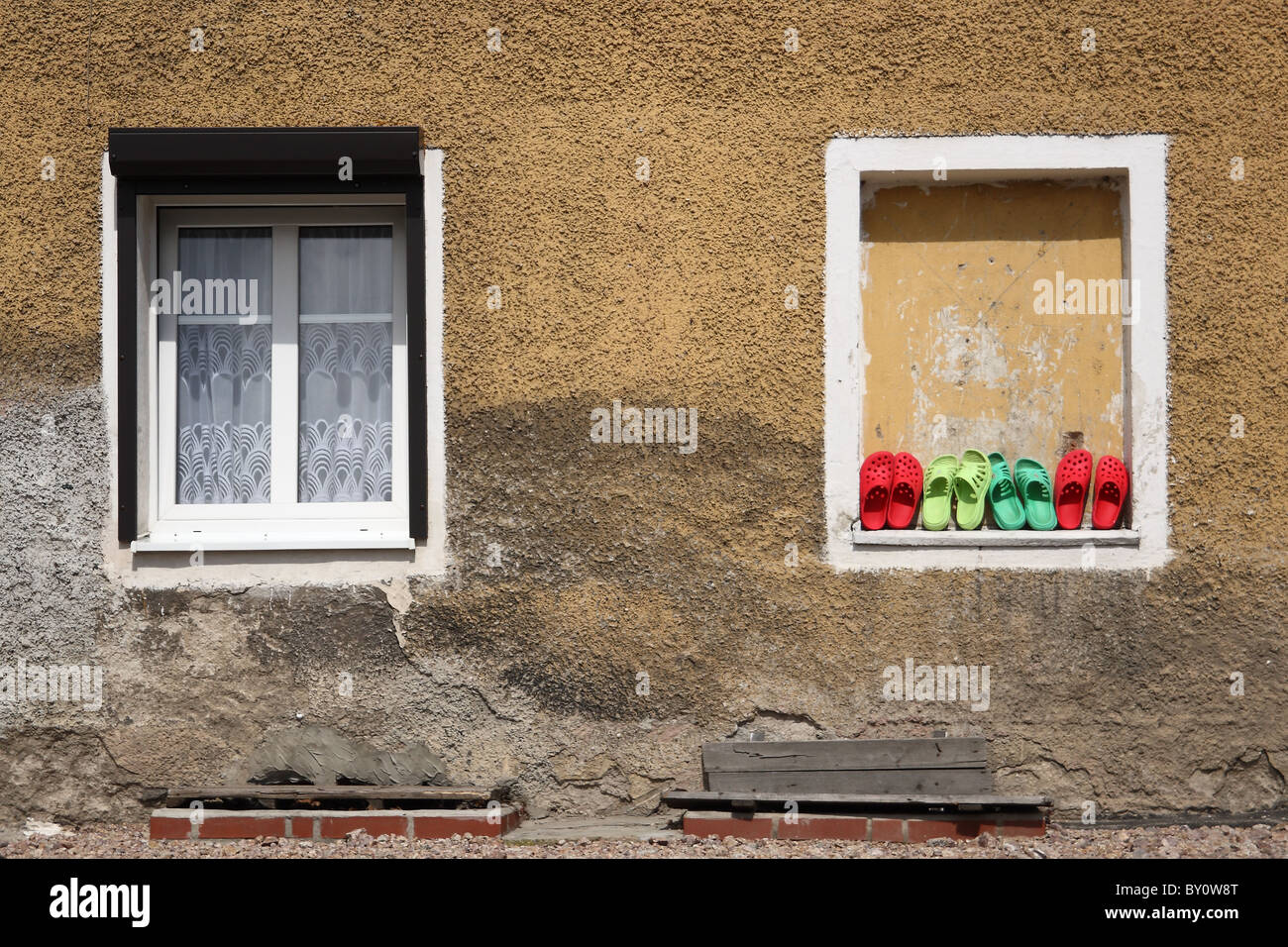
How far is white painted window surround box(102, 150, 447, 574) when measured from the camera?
4660mm

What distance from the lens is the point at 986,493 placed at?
4.74 meters

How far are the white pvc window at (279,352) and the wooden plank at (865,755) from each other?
5.60ft

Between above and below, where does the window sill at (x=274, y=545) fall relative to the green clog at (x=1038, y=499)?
below

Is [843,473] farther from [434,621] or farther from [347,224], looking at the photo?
[347,224]

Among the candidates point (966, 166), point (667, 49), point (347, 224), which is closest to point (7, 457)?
point (347, 224)

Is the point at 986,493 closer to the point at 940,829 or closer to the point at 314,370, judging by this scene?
the point at 940,829

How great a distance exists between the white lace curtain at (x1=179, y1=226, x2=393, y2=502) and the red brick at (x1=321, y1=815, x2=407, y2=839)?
1.24 metres

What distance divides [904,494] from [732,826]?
1.38 meters

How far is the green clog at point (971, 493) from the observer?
4.70 metres

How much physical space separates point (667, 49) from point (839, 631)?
7.38ft

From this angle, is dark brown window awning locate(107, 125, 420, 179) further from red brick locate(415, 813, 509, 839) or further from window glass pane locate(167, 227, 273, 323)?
red brick locate(415, 813, 509, 839)

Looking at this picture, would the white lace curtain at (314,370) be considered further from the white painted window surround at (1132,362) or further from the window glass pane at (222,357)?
the white painted window surround at (1132,362)

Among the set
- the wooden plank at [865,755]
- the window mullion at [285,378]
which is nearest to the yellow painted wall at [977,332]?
the wooden plank at [865,755]

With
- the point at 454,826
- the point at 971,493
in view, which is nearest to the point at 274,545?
the point at 454,826
